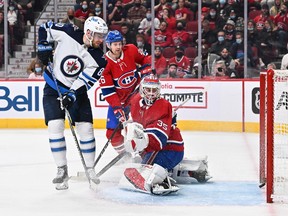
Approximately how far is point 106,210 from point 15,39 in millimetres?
6095

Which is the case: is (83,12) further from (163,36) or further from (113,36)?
(113,36)

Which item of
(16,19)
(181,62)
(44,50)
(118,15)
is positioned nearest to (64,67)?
(44,50)

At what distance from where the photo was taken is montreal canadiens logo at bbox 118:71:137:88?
6702mm

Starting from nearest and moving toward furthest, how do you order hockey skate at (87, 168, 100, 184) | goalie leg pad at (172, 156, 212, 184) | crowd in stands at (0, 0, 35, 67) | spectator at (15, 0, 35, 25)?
hockey skate at (87, 168, 100, 184) < goalie leg pad at (172, 156, 212, 184) < crowd in stands at (0, 0, 35, 67) < spectator at (15, 0, 35, 25)

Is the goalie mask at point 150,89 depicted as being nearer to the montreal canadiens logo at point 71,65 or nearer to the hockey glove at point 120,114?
the montreal canadiens logo at point 71,65

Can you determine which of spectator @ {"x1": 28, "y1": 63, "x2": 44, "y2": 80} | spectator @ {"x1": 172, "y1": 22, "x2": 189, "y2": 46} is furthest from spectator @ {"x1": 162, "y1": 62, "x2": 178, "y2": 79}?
spectator @ {"x1": 28, "y1": 63, "x2": 44, "y2": 80}

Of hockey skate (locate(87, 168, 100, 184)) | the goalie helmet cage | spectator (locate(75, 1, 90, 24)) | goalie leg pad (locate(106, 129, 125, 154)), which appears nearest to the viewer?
the goalie helmet cage

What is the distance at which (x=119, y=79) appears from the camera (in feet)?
22.0

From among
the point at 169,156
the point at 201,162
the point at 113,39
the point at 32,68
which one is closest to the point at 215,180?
the point at 201,162

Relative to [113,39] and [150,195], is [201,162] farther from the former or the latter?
[113,39]

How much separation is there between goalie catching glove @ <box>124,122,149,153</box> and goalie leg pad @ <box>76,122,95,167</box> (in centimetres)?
62

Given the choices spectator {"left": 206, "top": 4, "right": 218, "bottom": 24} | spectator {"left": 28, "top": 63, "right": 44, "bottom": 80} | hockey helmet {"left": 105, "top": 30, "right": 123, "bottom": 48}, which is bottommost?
spectator {"left": 28, "top": 63, "right": 44, "bottom": 80}

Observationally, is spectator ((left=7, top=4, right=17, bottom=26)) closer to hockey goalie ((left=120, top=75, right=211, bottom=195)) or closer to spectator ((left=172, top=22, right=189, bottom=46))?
spectator ((left=172, top=22, right=189, bottom=46))

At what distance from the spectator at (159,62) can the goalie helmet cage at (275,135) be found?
4179 mm
